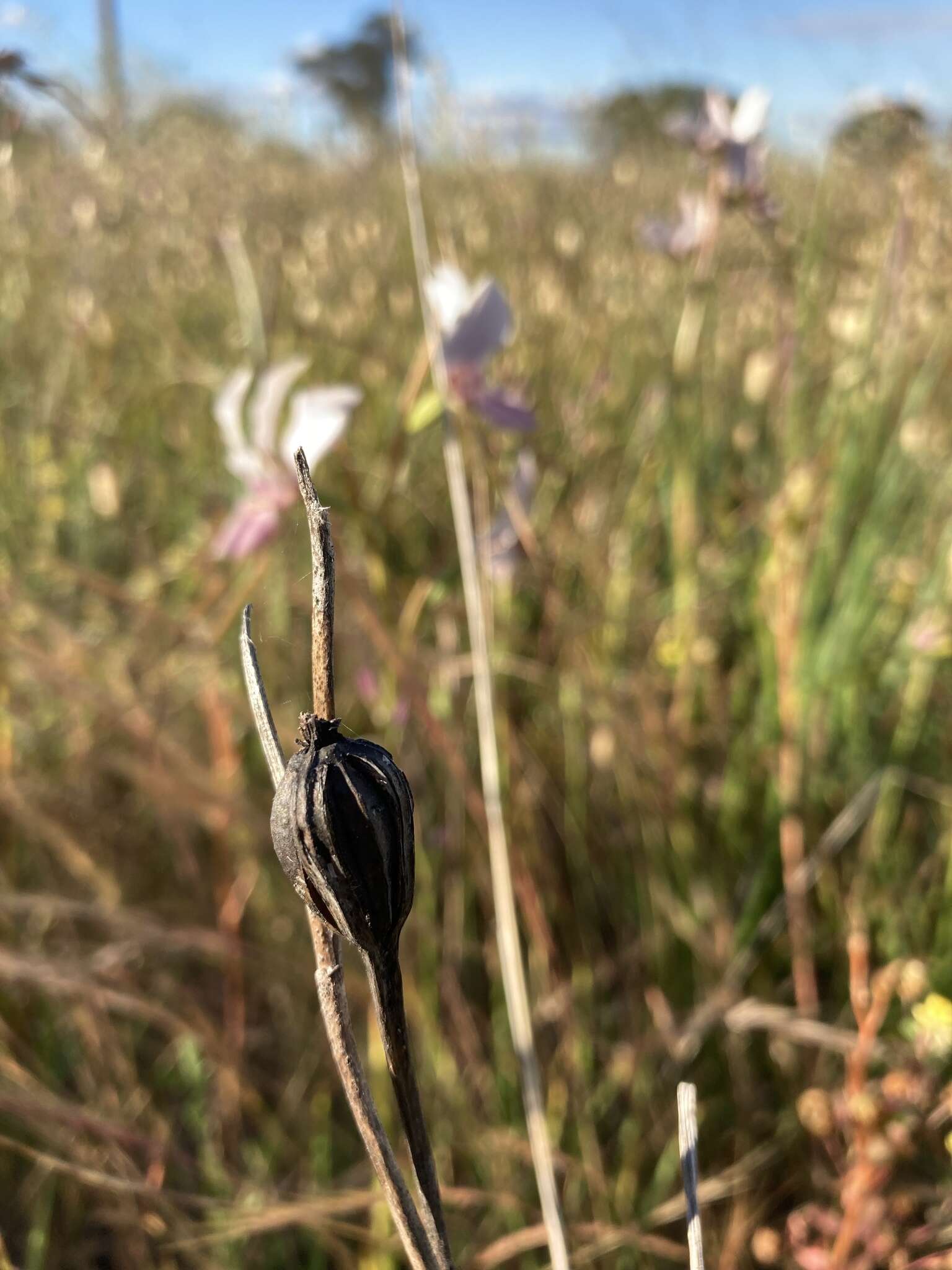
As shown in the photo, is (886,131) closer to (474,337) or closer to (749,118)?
(749,118)

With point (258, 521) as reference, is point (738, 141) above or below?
above

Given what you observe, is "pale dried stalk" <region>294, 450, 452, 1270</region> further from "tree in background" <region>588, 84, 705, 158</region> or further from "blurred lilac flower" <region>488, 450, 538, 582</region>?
"tree in background" <region>588, 84, 705, 158</region>

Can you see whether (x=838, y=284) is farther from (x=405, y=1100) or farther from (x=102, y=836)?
(x=405, y=1100)

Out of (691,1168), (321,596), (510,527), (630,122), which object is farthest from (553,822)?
(630,122)

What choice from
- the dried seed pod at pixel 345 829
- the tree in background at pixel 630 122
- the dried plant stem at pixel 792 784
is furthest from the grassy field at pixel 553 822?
the tree in background at pixel 630 122

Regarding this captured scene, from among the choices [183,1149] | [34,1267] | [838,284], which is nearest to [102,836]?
[183,1149]

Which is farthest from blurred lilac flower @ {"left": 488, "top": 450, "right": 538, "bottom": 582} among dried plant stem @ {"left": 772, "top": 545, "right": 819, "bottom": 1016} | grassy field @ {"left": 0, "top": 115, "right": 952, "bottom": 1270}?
dried plant stem @ {"left": 772, "top": 545, "right": 819, "bottom": 1016}
